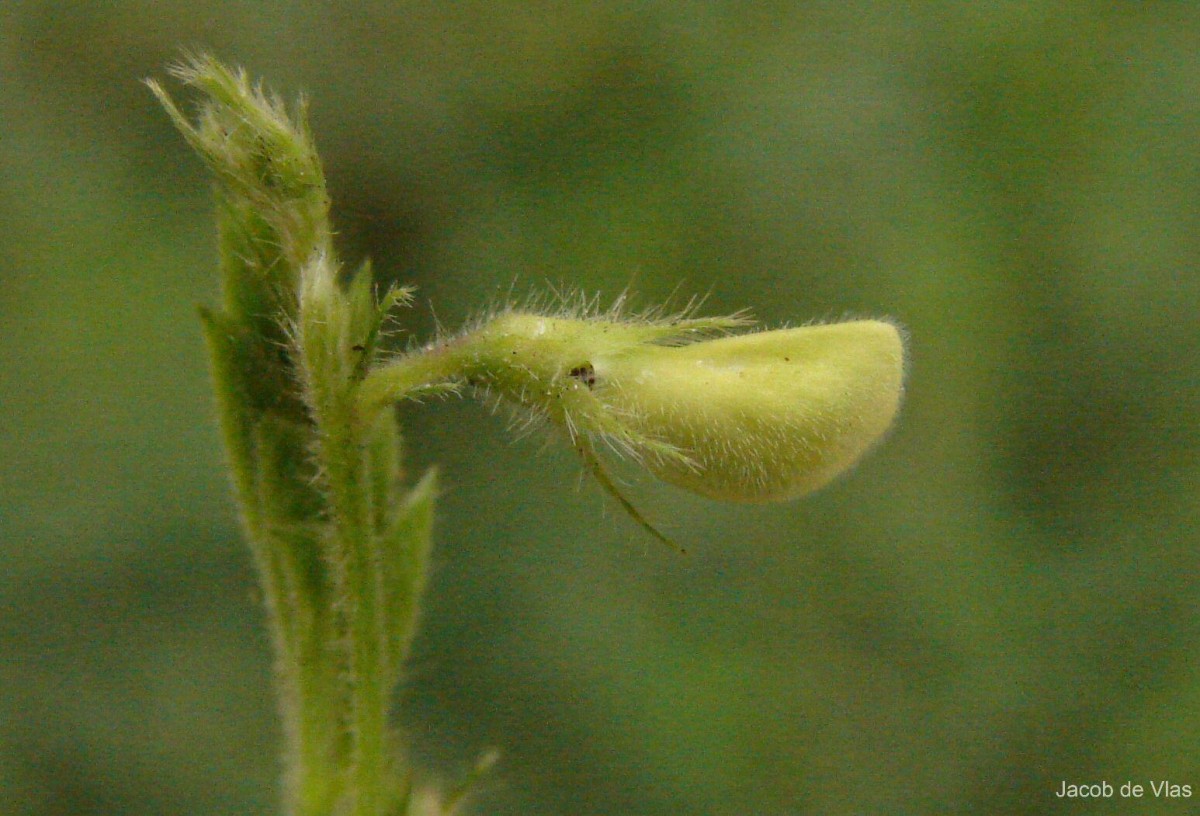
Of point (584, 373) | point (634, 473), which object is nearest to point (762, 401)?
point (584, 373)

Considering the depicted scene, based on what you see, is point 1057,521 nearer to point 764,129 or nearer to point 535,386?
point 764,129

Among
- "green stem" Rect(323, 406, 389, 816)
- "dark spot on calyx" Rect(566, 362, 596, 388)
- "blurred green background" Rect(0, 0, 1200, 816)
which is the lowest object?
"green stem" Rect(323, 406, 389, 816)

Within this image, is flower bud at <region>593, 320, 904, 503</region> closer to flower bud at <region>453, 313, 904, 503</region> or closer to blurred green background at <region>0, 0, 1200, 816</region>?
flower bud at <region>453, 313, 904, 503</region>

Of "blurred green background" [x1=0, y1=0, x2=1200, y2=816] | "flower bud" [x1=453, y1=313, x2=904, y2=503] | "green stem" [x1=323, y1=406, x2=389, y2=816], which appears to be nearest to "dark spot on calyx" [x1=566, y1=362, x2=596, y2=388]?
"flower bud" [x1=453, y1=313, x2=904, y2=503]

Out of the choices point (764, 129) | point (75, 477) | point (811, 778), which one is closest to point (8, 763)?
point (75, 477)

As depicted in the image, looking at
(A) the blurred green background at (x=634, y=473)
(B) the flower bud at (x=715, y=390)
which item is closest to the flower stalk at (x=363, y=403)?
(B) the flower bud at (x=715, y=390)

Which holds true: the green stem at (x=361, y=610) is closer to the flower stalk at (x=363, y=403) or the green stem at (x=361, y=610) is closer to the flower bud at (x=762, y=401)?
the flower stalk at (x=363, y=403)
